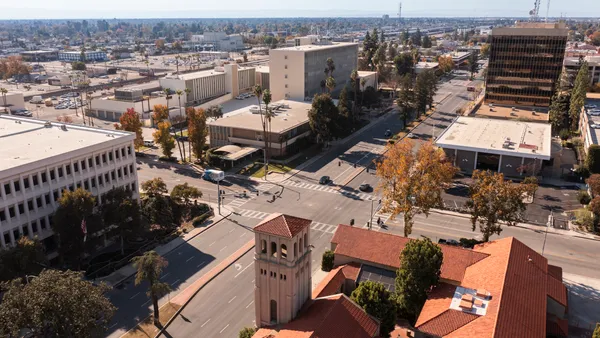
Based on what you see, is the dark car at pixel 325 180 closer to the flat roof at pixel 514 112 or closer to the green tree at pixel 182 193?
the green tree at pixel 182 193

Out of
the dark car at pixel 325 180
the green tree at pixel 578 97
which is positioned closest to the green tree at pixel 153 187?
the dark car at pixel 325 180

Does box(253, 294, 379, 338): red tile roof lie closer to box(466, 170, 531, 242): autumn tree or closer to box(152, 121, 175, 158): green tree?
box(466, 170, 531, 242): autumn tree

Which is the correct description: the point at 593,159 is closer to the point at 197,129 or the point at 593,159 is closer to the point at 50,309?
the point at 197,129

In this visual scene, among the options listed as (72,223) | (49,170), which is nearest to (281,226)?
(72,223)

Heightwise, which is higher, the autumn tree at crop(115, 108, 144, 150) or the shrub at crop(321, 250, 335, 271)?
the autumn tree at crop(115, 108, 144, 150)

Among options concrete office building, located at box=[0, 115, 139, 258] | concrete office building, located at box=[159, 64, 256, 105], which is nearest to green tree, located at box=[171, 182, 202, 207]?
concrete office building, located at box=[0, 115, 139, 258]

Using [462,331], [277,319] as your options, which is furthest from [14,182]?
[462,331]
